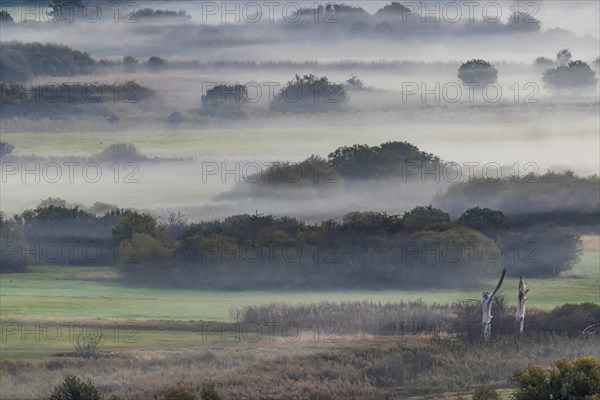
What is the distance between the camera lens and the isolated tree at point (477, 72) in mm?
31203

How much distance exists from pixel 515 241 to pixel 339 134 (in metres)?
2.96

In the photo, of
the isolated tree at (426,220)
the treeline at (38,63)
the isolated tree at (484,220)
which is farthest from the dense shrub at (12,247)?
the isolated tree at (484,220)

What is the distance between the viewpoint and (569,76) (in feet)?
103

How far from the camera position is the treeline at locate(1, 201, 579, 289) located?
1174 inches

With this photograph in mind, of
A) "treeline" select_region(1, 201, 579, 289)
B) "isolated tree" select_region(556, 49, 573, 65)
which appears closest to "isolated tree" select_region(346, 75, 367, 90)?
"treeline" select_region(1, 201, 579, 289)

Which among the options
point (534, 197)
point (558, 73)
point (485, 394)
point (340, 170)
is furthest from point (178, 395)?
point (558, 73)

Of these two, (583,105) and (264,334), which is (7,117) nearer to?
(264,334)

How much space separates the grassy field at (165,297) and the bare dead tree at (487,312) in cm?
51

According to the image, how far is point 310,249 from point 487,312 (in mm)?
2830

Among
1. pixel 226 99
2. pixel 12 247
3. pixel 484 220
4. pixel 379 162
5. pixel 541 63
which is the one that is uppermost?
pixel 541 63

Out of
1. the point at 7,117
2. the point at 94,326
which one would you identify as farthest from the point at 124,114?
the point at 94,326

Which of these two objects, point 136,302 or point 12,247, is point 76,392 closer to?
point 136,302

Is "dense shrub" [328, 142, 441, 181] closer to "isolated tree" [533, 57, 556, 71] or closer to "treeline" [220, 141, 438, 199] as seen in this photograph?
A: "treeline" [220, 141, 438, 199]

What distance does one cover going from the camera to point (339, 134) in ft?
103
